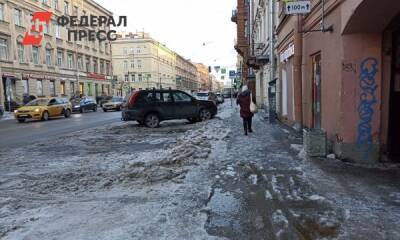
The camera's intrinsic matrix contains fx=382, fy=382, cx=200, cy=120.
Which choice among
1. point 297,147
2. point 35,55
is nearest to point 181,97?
point 297,147

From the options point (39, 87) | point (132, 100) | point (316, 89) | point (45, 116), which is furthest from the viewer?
point (39, 87)

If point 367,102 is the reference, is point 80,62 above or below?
above

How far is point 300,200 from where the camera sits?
5148 millimetres

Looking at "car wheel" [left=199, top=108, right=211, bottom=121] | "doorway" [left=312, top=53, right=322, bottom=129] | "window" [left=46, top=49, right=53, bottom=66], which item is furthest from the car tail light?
"window" [left=46, top=49, right=53, bottom=66]

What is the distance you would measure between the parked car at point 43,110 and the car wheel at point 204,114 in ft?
37.6

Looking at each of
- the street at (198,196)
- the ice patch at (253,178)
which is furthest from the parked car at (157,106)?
the ice patch at (253,178)

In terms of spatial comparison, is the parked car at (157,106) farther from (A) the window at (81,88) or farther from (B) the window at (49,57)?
(A) the window at (81,88)

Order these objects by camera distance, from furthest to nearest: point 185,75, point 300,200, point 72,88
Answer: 1. point 185,75
2. point 72,88
3. point 300,200

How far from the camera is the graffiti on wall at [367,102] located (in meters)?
7.32

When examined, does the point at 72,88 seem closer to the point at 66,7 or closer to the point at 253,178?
the point at 66,7

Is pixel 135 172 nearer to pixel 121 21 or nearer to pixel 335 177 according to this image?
pixel 335 177

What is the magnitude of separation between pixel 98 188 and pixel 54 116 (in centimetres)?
2138

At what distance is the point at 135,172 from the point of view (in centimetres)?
703

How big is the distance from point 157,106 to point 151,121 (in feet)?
2.35
